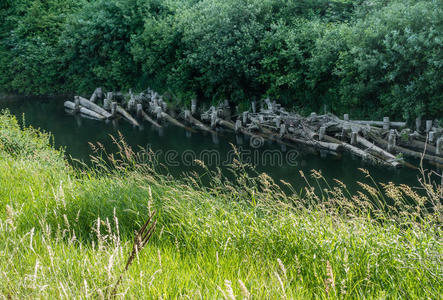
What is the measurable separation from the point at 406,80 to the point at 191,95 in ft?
35.3

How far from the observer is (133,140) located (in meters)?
18.9

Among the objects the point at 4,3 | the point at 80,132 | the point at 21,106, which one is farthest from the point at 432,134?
the point at 4,3

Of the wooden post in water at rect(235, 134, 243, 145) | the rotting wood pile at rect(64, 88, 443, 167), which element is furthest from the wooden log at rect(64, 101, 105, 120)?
the wooden post in water at rect(235, 134, 243, 145)

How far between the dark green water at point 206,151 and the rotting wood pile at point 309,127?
577mm

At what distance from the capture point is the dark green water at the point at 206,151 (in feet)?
45.9

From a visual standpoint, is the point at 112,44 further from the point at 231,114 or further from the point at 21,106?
the point at 231,114

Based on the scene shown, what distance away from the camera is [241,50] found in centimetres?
2055

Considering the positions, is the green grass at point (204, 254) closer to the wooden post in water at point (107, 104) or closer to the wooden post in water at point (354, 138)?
the wooden post in water at point (354, 138)

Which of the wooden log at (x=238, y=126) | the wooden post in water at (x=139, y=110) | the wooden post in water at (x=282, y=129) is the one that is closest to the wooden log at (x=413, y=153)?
the wooden post in water at (x=282, y=129)

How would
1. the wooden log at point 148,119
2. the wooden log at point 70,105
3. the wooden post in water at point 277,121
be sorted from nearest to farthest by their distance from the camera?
the wooden post in water at point 277,121 < the wooden log at point 148,119 < the wooden log at point 70,105

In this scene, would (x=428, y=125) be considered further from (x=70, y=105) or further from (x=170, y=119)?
(x=70, y=105)

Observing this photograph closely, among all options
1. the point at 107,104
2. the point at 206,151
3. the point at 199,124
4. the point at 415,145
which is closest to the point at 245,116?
the point at 199,124

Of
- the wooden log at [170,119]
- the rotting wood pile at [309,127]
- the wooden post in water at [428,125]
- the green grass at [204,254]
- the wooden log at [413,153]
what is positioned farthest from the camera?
the wooden log at [170,119]

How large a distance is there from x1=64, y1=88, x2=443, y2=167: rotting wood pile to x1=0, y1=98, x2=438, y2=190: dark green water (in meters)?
0.58
